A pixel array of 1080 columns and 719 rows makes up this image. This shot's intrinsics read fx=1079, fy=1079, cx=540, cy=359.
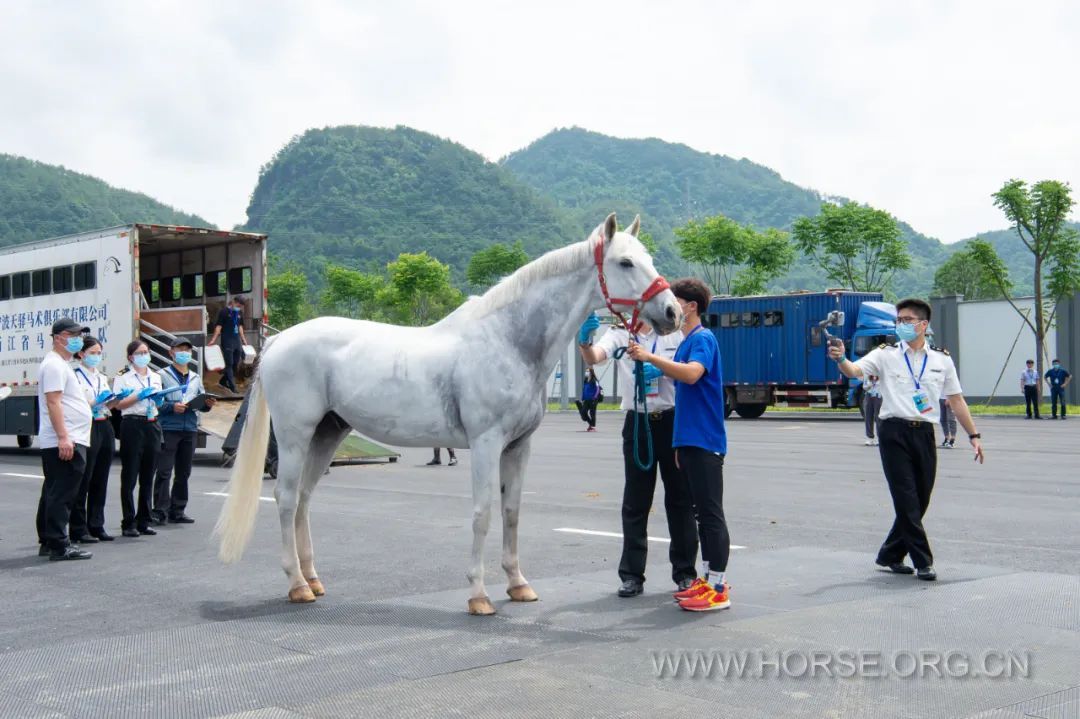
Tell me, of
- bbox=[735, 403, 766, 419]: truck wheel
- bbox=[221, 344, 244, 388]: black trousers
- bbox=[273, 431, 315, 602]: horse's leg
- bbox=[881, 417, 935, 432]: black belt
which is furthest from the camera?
bbox=[735, 403, 766, 419]: truck wheel

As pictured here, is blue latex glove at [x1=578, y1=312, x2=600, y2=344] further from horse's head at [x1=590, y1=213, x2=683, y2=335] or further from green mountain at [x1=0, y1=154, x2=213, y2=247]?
green mountain at [x1=0, y1=154, x2=213, y2=247]

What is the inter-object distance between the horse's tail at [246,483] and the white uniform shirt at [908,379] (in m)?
4.45

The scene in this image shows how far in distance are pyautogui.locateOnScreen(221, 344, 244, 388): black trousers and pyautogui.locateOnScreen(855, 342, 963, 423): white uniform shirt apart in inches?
558

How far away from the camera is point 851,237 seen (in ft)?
190

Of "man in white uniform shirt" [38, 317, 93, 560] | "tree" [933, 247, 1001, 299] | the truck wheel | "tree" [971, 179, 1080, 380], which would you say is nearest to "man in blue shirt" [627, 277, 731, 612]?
"man in white uniform shirt" [38, 317, 93, 560]

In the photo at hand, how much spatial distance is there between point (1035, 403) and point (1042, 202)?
10473 mm

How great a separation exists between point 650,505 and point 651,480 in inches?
7.0

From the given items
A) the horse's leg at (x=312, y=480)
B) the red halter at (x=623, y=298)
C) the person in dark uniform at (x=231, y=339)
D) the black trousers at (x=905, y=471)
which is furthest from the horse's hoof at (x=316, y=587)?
the person in dark uniform at (x=231, y=339)

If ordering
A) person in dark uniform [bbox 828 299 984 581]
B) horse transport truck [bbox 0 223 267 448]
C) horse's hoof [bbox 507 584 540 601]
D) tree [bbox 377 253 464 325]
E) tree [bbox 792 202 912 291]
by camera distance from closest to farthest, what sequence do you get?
horse's hoof [bbox 507 584 540 601] < person in dark uniform [bbox 828 299 984 581] < horse transport truck [bbox 0 223 267 448] < tree [bbox 792 202 912 291] < tree [bbox 377 253 464 325]

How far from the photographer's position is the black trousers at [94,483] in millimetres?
9742

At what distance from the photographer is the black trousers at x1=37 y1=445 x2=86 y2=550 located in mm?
9109

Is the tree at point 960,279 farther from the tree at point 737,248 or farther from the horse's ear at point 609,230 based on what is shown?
the horse's ear at point 609,230

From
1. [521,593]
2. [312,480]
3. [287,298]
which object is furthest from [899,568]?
[287,298]

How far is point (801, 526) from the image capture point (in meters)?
10.7
